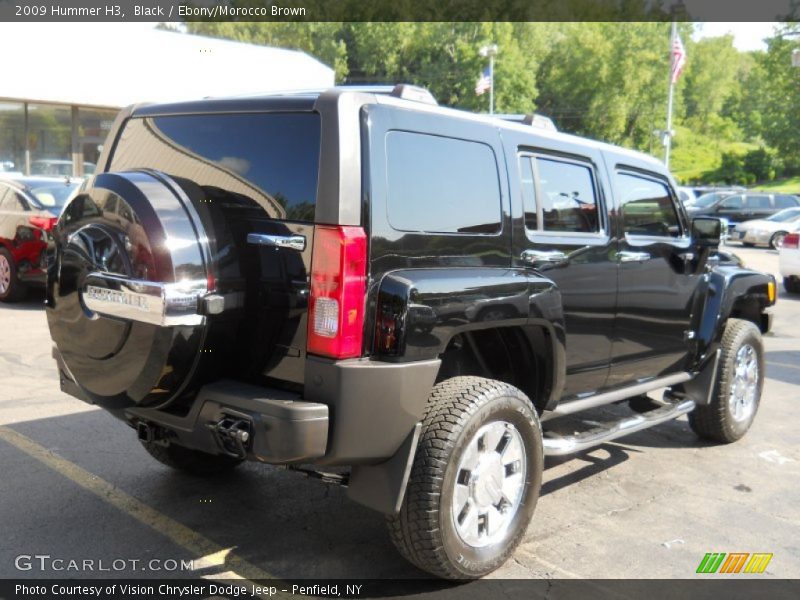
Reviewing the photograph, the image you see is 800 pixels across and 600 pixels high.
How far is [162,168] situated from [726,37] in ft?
317

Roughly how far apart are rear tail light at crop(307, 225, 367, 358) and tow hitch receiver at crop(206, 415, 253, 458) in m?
0.39

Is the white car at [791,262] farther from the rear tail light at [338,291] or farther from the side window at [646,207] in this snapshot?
the rear tail light at [338,291]

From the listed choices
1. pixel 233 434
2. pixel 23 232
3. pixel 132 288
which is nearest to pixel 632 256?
pixel 233 434

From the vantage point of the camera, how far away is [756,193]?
28.7 m

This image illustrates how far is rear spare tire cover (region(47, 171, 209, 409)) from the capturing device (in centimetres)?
313

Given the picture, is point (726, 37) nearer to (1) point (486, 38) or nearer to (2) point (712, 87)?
(2) point (712, 87)

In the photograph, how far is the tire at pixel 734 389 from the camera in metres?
5.61

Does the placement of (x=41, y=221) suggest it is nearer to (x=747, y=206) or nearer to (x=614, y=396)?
(x=614, y=396)

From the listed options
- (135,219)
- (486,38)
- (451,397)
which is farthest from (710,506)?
(486,38)

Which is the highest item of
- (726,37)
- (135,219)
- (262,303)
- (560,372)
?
(726,37)

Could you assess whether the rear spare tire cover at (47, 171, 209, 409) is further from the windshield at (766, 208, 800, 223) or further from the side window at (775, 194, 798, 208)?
the side window at (775, 194, 798, 208)

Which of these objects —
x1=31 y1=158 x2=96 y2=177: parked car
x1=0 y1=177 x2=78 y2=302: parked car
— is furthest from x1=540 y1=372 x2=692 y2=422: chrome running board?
x1=31 y1=158 x2=96 y2=177: parked car

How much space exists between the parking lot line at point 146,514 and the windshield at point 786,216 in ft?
81.5

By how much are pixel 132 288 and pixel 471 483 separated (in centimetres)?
163
